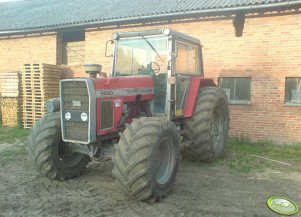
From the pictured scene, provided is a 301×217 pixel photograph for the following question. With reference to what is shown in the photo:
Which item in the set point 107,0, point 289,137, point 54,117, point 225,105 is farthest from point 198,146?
point 107,0

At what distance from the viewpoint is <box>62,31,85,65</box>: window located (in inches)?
510

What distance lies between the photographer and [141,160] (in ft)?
13.4

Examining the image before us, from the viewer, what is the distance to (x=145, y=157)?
13.4 feet

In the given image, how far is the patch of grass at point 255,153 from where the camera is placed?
6543mm

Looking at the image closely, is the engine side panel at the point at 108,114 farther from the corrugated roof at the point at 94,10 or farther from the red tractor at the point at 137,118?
the corrugated roof at the point at 94,10

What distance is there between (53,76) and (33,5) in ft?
25.0

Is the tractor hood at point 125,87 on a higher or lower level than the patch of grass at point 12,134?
higher

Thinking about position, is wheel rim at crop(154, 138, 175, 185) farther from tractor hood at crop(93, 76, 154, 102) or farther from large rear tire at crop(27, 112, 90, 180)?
large rear tire at crop(27, 112, 90, 180)

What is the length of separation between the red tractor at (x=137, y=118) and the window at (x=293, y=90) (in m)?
2.80

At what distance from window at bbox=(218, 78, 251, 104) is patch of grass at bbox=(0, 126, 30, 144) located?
18.9 feet

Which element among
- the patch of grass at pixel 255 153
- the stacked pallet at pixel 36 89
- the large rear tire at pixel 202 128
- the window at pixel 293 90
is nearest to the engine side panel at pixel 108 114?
the large rear tire at pixel 202 128

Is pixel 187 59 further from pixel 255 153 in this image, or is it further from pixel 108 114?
pixel 255 153

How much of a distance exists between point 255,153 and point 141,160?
14.7 ft

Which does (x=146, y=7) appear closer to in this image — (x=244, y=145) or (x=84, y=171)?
(x=244, y=145)
